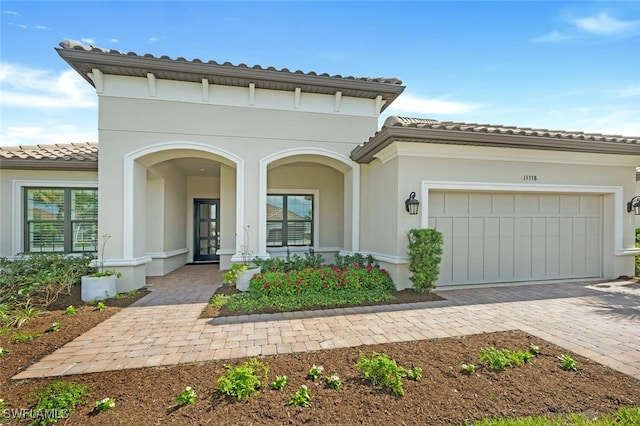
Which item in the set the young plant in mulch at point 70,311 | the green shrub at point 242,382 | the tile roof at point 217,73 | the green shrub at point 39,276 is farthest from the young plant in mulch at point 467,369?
the green shrub at point 39,276

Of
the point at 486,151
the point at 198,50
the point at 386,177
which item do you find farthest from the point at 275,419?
the point at 198,50

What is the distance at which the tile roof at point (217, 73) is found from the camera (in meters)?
5.95

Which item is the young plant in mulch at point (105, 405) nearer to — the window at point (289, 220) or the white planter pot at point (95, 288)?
the white planter pot at point (95, 288)

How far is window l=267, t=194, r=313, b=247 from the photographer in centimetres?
982

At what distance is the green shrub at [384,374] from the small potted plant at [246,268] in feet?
12.6

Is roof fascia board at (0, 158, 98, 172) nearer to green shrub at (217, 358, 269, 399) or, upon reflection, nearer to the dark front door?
the dark front door

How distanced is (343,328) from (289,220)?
6027mm

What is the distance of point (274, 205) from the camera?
9867 millimetres

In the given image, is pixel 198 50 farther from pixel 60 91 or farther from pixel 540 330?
pixel 540 330

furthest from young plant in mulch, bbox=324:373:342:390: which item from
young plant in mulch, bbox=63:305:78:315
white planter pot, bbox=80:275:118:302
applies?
A: white planter pot, bbox=80:275:118:302

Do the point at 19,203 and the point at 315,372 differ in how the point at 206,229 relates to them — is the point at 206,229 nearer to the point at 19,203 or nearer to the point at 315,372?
the point at 19,203

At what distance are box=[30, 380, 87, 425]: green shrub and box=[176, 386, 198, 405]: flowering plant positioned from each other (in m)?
0.88

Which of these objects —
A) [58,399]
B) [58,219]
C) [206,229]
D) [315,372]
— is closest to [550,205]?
[315,372]

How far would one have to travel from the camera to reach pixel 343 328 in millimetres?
4266
